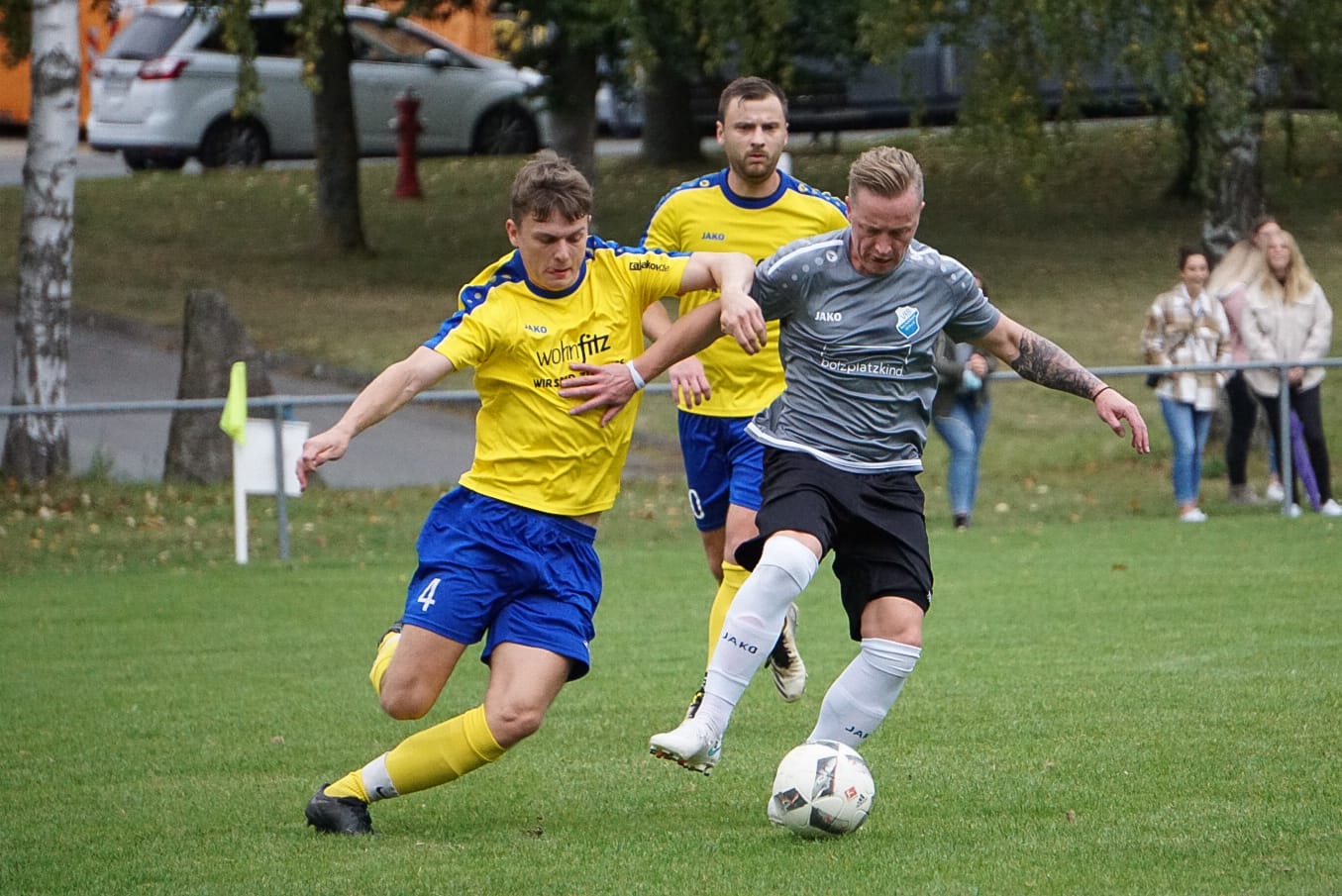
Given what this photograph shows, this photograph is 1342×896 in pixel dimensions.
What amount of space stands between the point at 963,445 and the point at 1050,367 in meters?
7.50

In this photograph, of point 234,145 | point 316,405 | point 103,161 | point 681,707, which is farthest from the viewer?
point 103,161

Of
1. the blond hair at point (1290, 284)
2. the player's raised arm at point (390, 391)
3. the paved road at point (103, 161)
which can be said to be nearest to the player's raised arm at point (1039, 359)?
the player's raised arm at point (390, 391)

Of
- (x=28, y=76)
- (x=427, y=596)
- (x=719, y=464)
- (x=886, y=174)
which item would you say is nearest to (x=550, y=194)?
(x=886, y=174)

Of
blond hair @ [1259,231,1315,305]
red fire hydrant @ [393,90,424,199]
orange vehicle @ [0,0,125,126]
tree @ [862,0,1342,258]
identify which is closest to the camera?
blond hair @ [1259,231,1315,305]

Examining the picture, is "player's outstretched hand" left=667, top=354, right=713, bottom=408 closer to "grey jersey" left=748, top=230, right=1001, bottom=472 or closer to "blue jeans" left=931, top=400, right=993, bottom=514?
"grey jersey" left=748, top=230, right=1001, bottom=472

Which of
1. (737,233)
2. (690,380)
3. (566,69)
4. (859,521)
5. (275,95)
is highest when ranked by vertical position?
(566,69)

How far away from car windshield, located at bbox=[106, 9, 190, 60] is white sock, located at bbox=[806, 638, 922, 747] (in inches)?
909

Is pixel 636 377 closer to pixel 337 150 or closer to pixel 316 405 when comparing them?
pixel 316 405

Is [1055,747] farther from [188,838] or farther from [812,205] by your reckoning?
[188,838]

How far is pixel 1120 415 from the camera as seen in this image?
5.72m

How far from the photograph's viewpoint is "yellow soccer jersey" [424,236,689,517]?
572 centimetres

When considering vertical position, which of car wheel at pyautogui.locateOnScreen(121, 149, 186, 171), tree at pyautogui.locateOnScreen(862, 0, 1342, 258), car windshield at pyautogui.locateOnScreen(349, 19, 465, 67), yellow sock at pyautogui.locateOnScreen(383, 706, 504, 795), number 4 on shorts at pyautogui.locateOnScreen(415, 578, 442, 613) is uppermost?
car windshield at pyautogui.locateOnScreen(349, 19, 465, 67)

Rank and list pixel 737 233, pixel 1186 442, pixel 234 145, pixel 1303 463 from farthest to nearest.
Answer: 1. pixel 234 145
2. pixel 1303 463
3. pixel 1186 442
4. pixel 737 233

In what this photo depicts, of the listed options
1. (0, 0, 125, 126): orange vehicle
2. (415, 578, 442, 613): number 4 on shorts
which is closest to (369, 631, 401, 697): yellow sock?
(415, 578, 442, 613): number 4 on shorts
